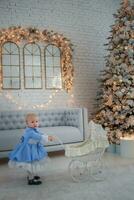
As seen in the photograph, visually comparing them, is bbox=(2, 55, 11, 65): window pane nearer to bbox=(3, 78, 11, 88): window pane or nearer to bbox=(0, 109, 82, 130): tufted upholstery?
bbox=(3, 78, 11, 88): window pane

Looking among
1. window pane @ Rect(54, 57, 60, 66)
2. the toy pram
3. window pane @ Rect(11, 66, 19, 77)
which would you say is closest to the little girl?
the toy pram

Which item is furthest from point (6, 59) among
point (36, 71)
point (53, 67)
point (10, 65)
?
point (53, 67)

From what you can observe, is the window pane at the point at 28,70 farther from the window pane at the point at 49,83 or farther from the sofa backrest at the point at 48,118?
the sofa backrest at the point at 48,118

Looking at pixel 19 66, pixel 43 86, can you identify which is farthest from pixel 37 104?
pixel 19 66

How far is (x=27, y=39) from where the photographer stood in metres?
6.74

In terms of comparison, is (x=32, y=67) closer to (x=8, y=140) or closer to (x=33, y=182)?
(x=8, y=140)

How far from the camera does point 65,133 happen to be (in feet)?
19.2

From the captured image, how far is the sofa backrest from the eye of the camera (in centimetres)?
604

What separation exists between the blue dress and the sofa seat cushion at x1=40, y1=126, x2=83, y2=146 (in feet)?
5.32

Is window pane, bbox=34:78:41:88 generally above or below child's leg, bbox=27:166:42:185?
above

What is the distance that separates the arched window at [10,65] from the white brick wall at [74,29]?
0.19 meters

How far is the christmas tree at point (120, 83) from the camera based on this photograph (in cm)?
605

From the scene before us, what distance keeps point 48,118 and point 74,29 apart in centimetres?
227

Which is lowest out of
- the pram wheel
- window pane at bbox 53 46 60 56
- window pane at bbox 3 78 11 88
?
the pram wheel
